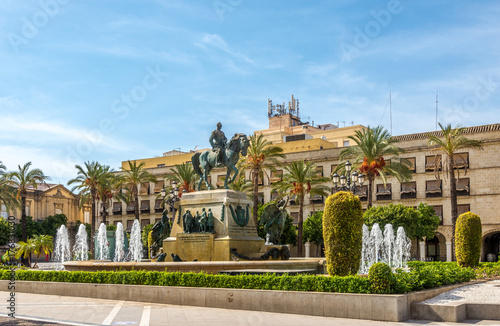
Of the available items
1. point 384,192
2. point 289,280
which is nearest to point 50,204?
point 384,192

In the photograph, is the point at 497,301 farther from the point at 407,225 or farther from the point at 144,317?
the point at 407,225

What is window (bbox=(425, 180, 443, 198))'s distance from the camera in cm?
5416

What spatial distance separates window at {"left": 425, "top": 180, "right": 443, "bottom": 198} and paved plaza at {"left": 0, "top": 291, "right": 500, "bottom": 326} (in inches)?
1732

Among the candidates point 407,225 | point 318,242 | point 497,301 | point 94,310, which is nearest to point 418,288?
point 497,301

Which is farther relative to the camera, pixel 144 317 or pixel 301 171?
pixel 301 171

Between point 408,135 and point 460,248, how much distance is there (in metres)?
37.4

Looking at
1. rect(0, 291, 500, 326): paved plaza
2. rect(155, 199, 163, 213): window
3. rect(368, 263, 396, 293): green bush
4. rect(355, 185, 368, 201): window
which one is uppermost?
rect(355, 185, 368, 201): window

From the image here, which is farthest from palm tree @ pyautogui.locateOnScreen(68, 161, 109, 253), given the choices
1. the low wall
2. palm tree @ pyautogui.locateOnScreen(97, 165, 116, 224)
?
the low wall

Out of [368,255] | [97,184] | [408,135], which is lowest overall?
[368,255]

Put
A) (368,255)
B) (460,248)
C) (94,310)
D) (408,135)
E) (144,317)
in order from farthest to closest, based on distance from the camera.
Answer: (408,135), (368,255), (460,248), (94,310), (144,317)

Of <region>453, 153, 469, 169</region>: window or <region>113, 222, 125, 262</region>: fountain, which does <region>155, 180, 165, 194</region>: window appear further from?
<region>453, 153, 469, 169</region>: window

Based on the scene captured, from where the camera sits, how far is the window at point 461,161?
5254 cm

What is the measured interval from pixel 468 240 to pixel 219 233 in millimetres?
9302

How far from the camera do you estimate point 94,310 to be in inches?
542
